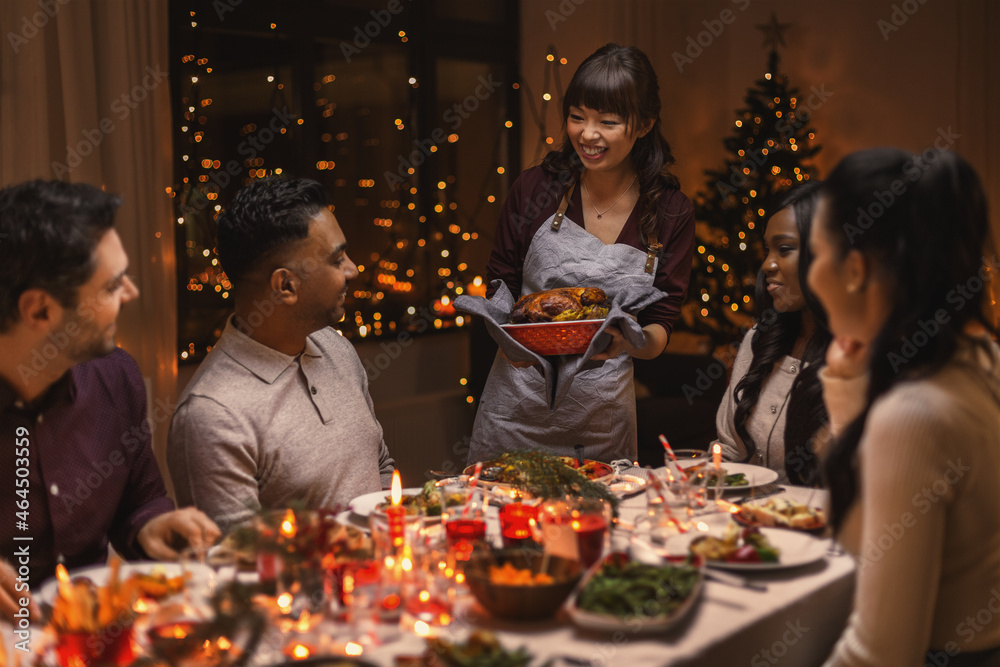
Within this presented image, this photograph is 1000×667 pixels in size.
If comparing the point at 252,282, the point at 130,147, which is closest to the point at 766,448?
the point at 252,282

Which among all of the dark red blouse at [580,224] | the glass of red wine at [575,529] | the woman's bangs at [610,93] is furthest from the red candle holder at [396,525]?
the woman's bangs at [610,93]

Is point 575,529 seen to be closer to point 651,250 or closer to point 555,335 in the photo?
point 555,335

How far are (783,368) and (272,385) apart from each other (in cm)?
148

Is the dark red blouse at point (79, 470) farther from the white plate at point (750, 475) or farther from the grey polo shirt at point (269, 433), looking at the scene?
the white plate at point (750, 475)

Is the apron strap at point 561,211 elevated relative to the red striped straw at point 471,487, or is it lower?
elevated

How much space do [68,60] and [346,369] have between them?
6.08 feet

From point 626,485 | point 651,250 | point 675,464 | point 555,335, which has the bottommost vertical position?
point 626,485

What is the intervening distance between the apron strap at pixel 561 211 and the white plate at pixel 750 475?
0.98 metres

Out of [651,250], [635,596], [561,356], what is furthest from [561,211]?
[635,596]

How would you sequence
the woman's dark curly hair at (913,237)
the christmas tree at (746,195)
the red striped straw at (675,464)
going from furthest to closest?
the christmas tree at (746,195)
the red striped straw at (675,464)
the woman's dark curly hair at (913,237)

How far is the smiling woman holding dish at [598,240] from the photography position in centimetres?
289

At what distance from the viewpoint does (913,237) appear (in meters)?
1.34

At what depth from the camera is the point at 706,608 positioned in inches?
58.1

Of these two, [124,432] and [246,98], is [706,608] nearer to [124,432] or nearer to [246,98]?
[124,432]
